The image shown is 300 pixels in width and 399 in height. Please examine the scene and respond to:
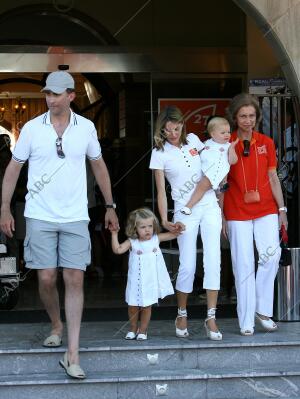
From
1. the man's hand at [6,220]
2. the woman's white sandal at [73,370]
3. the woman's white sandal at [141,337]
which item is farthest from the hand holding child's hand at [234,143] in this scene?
the woman's white sandal at [73,370]

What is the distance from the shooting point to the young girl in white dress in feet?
20.2

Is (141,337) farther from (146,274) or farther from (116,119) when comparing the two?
(116,119)

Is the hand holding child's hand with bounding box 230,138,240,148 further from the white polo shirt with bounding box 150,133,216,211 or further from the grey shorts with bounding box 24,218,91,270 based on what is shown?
the grey shorts with bounding box 24,218,91,270

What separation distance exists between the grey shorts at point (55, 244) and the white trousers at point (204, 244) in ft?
2.84

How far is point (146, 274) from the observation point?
6184mm

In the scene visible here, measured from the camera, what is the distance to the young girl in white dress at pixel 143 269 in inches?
242

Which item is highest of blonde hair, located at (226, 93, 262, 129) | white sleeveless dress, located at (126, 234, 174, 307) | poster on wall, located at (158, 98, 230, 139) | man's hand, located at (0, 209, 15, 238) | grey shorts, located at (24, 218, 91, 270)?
poster on wall, located at (158, 98, 230, 139)

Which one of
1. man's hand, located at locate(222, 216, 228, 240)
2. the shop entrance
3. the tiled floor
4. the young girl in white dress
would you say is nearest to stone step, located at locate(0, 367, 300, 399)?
the young girl in white dress

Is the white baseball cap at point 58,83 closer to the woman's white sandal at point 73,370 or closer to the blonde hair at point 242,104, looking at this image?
the blonde hair at point 242,104

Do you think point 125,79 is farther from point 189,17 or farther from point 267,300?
point 267,300

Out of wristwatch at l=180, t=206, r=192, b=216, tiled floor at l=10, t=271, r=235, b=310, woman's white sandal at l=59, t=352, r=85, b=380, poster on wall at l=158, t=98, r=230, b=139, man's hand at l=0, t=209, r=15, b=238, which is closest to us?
woman's white sandal at l=59, t=352, r=85, b=380

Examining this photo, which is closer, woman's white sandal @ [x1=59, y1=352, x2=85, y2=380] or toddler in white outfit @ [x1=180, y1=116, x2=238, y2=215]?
woman's white sandal @ [x1=59, y1=352, x2=85, y2=380]

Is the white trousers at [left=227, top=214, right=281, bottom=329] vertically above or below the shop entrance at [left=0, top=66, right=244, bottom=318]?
below

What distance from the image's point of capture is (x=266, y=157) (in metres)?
6.38
